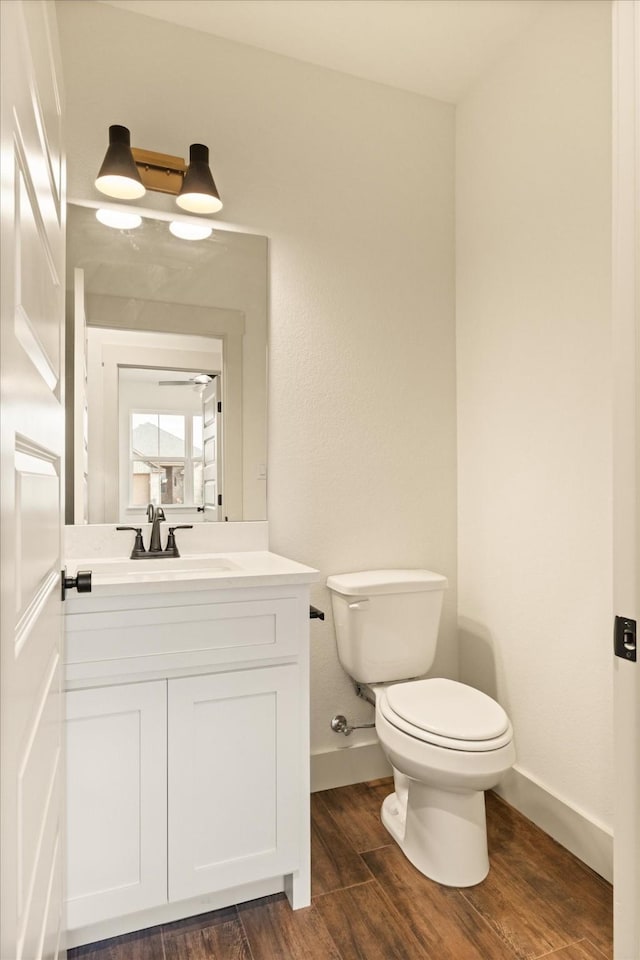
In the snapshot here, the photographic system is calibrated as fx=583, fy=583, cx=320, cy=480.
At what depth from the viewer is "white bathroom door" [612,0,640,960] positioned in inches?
37.0

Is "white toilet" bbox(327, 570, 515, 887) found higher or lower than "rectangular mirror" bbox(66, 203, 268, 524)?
lower

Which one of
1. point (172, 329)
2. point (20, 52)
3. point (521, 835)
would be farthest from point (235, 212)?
point (521, 835)

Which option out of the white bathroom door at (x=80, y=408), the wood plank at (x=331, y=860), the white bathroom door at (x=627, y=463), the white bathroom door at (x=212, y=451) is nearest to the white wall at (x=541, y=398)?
the wood plank at (x=331, y=860)

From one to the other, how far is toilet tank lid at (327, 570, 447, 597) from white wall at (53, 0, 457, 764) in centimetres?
10

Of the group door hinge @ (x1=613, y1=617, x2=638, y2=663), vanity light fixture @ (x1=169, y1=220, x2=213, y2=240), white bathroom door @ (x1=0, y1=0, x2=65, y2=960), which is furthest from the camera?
vanity light fixture @ (x1=169, y1=220, x2=213, y2=240)

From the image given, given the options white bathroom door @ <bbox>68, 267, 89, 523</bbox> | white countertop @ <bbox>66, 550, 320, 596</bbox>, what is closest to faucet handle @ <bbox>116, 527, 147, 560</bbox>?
white countertop @ <bbox>66, 550, 320, 596</bbox>

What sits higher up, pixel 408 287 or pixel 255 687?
pixel 408 287

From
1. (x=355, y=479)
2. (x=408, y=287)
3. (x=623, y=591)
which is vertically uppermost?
(x=408, y=287)

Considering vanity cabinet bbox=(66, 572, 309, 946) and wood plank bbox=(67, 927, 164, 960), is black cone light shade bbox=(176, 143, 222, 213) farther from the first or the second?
wood plank bbox=(67, 927, 164, 960)

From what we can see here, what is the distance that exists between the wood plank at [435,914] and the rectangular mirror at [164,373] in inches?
45.2

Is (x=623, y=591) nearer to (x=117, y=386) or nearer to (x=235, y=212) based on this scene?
(x=117, y=386)

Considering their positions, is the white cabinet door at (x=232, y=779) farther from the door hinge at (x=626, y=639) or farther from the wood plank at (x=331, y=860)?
the door hinge at (x=626, y=639)

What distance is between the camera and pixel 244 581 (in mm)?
1474

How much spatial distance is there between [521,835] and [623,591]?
1322 mm
